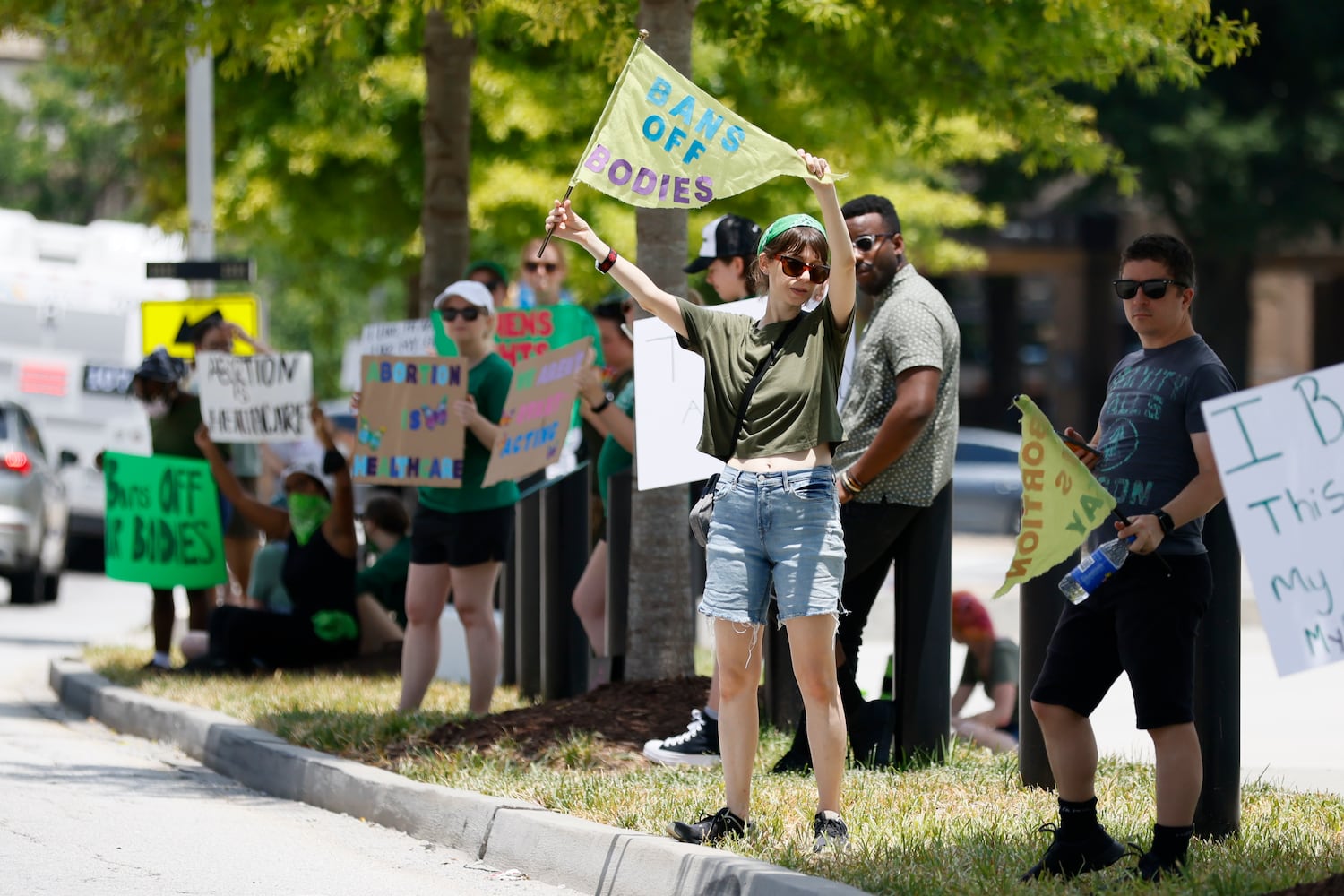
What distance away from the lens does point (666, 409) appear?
727 centimetres

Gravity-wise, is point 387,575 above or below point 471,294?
below

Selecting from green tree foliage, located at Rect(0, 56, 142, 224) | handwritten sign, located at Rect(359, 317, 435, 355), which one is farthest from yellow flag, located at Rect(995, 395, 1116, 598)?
green tree foliage, located at Rect(0, 56, 142, 224)

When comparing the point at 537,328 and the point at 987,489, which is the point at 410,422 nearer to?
the point at 537,328

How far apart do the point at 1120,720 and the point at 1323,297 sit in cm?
3387

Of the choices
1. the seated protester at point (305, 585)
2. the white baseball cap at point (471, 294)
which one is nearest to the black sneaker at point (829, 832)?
the white baseball cap at point (471, 294)

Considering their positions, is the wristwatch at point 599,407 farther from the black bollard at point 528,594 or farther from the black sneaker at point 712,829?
the black sneaker at point 712,829

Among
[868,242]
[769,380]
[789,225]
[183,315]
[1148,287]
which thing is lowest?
[769,380]

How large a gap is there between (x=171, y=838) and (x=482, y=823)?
1.06 meters

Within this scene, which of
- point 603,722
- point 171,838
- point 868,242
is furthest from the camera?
point 603,722

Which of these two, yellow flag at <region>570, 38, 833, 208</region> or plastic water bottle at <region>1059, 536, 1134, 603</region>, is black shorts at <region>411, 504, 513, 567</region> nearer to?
yellow flag at <region>570, 38, 833, 208</region>

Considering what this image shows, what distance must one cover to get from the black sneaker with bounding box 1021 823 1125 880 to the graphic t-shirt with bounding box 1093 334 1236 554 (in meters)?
0.81

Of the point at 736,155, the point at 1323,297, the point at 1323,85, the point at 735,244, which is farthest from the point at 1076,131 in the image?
the point at 1323,297

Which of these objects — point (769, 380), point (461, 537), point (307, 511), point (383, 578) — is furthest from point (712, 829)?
point (307, 511)

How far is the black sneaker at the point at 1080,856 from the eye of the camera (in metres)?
5.26
